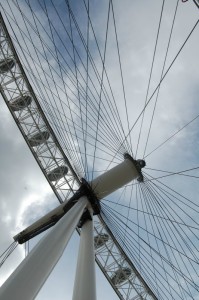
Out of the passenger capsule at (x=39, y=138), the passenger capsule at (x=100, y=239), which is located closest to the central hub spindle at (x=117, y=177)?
the passenger capsule at (x=39, y=138)

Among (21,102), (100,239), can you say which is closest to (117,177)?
(21,102)

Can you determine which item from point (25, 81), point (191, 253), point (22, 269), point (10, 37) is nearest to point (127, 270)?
point (191, 253)

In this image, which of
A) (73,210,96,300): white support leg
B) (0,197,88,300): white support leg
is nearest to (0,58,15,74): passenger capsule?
(73,210,96,300): white support leg

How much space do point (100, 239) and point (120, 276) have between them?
95.7 inches

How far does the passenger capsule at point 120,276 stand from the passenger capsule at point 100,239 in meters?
1.81

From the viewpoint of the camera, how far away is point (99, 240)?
2175 centimetres

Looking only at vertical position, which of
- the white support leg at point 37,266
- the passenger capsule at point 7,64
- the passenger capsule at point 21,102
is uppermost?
the passenger capsule at point 7,64

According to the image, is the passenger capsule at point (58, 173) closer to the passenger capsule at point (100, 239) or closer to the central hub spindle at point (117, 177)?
the passenger capsule at point (100, 239)

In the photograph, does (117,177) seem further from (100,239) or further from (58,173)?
(100,239)

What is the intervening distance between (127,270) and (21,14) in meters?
14.7

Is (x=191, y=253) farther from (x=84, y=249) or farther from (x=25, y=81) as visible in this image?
(x=25, y=81)

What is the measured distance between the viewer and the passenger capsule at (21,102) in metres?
20.3

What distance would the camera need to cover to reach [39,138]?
814 inches

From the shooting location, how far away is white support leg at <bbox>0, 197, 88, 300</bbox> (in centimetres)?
560
